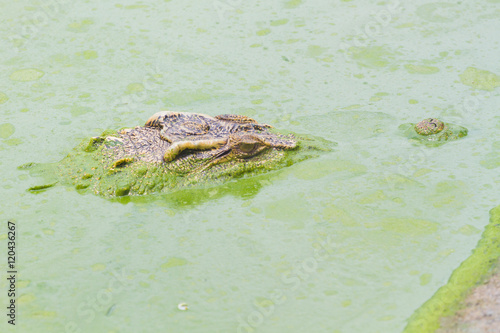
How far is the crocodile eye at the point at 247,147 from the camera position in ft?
12.5

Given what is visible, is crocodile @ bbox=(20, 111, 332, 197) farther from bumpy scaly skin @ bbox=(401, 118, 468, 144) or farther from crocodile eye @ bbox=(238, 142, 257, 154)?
bumpy scaly skin @ bbox=(401, 118, 468, 144)

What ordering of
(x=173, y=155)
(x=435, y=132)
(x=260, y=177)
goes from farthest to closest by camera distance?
(x=435, y=132)
(x=260, y=177)
(x=173, y=155)

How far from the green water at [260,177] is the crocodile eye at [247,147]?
0.71ft

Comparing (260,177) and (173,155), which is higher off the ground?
→ (173,155)

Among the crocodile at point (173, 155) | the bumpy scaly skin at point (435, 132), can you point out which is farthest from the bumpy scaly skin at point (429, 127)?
the crocodile at point (173, 155)

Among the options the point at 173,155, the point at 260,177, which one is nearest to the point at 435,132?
the point at 260,177

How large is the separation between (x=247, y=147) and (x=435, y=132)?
1.46 meters

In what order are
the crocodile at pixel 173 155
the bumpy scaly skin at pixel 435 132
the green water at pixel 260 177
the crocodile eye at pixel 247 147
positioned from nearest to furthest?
the green water at pixel 260 177 → the crocodile at pixel 173 155 → the crocodile eye at pixel 247 147 → the bumpy scaly skin at pixel 435 132

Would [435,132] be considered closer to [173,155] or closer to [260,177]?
[260,177]

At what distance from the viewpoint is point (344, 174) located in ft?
12.4

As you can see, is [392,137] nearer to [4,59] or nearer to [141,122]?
[141,122]

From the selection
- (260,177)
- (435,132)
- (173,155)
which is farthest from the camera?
(435,132)

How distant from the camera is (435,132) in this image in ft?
13.5

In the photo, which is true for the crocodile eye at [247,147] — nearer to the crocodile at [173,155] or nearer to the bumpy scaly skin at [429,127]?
the crocodile at [173,155]
